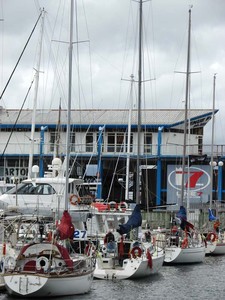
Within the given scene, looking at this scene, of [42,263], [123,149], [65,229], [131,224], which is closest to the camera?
[42,263]

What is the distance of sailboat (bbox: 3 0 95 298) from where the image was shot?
31.4 metres

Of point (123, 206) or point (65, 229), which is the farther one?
point (123, 206)

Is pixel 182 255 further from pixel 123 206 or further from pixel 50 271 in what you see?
pixel 50 271

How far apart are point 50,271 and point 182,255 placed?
712 inches

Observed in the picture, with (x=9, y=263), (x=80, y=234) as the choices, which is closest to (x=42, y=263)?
(x=9, y=263)

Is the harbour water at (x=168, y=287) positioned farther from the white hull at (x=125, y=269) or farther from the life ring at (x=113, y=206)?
the life ring at (x=113, y=206)

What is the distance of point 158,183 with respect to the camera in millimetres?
78875

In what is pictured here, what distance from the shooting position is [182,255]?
Answer: 4897 centimetres

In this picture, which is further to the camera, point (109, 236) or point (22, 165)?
point (22, 165)

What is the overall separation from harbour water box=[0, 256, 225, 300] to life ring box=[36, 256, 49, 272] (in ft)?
4.63

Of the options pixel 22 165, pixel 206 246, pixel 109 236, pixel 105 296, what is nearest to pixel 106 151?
pixel 22 165

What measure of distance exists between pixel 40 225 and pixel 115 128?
1750 inches

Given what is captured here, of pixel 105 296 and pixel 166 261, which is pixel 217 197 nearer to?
pixel 166 261

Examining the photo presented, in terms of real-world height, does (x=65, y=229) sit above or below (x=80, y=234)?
above
